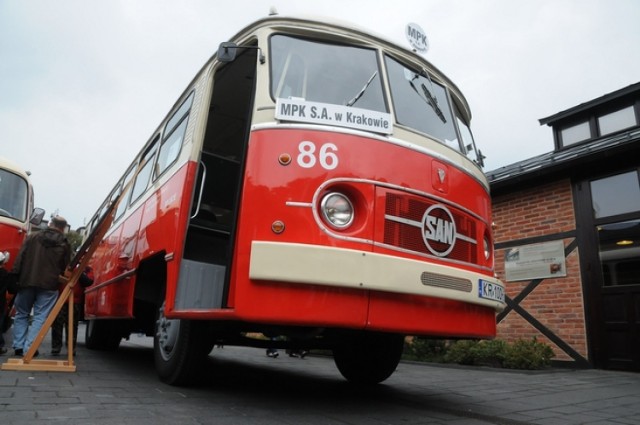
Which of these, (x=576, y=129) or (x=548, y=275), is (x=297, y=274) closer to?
(x=548, y=275)

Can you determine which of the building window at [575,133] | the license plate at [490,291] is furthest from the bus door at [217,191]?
the building window at [575,133]

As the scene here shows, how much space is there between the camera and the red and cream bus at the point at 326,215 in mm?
3064

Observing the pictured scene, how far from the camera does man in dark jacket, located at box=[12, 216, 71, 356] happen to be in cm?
577

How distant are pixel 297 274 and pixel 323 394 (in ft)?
6.47

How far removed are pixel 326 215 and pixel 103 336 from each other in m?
6.78

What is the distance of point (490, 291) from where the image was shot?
12.3ft

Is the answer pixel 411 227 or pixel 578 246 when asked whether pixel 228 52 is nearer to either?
pixel 411 227

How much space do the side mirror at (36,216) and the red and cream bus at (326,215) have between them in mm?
4324

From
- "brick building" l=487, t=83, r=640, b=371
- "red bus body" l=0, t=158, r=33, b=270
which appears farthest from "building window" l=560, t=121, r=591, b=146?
"red bus body" l=0, t=158, r=33, b=270

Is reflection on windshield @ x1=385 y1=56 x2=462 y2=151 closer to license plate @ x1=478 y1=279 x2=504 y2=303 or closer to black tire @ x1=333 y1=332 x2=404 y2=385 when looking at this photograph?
license plate @ x1=478 y1=279 x2=504 y2=303

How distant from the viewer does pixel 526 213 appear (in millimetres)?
9438

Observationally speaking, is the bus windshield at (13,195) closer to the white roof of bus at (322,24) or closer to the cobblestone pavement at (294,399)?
the cobblestone pavement at (294,399)

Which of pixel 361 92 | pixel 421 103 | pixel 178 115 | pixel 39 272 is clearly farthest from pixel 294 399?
pixel 39 272

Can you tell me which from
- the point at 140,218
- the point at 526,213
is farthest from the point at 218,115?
the point at 526,213
